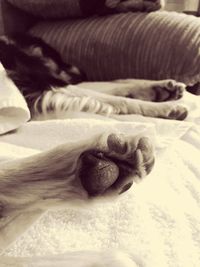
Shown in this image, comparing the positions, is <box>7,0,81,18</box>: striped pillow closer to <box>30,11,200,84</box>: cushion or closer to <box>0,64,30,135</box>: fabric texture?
<box>30,11,200,84</box>: cushion

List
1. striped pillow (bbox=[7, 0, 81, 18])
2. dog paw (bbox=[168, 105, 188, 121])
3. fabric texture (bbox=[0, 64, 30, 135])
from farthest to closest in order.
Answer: striped pillow (bbox=[7, 0, 81, 18]), dog paw (bbox=[168, 105, 188, 121]), fabric texture (bbox=[0, 64, 30, 135])

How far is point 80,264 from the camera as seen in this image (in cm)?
48

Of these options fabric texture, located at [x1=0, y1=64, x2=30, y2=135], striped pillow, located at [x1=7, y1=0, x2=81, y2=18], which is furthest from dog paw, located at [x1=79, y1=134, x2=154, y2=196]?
striped pillow, located at [x1=7, y1=0, x2=81, y2=18]

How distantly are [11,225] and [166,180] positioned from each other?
0.26 meters

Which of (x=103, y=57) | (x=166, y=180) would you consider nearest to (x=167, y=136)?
(x=166, y=180)

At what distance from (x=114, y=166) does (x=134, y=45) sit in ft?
2.69

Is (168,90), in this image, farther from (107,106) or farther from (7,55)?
(7,55)

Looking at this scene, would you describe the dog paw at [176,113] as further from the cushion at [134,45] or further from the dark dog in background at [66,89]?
the cushion at [134,45]

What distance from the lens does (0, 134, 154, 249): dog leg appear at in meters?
0.54

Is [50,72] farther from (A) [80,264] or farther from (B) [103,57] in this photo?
(A) [80,264]

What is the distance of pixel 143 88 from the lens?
1.20 m

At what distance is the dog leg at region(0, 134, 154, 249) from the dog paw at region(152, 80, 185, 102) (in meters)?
0.56

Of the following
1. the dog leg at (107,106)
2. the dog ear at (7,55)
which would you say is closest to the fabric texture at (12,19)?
the dog ear at (7,55)

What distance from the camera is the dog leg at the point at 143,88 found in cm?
112
